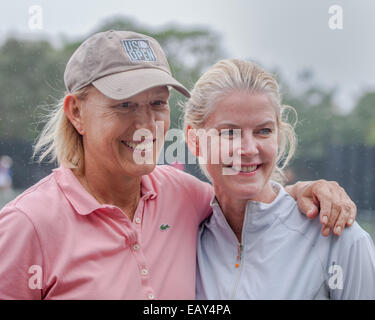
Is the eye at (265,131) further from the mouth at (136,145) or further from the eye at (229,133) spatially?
the mouth at (136,145)

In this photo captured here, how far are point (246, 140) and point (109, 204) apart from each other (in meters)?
0.51

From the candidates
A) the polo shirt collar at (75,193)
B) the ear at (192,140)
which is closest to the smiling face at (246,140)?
the ear at (192,140)

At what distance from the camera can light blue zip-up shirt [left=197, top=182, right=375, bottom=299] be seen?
4.48ft

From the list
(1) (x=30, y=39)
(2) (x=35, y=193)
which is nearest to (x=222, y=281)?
(2) (x=35, y=193)

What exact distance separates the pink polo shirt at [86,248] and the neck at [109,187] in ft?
0.18

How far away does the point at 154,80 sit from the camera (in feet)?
4.65

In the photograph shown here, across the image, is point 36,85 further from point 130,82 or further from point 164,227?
point 164,227

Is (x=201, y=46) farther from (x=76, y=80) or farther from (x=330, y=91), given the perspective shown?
(x=76, y=80)

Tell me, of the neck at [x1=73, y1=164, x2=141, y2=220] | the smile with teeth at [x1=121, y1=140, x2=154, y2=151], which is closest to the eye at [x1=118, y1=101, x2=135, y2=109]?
the smile with teeth at [x1=121, y1=140, x2=154, y2=151]

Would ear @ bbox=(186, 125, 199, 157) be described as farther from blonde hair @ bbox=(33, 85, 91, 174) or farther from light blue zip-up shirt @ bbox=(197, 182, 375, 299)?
blonde hair @ bbox=(33, 85, 91, 174)

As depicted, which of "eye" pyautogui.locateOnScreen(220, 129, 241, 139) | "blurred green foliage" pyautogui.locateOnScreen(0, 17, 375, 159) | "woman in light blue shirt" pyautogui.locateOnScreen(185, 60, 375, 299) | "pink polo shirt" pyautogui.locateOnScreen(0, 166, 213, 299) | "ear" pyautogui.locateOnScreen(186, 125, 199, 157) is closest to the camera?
"pink polo shirt" pyautogui.locateOnScreen(0, 166, 213, 299)

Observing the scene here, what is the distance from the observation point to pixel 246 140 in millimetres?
1473

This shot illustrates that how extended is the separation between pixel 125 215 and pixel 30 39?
127cm

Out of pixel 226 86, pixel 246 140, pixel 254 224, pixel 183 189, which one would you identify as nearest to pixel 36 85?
pixel 183 189
